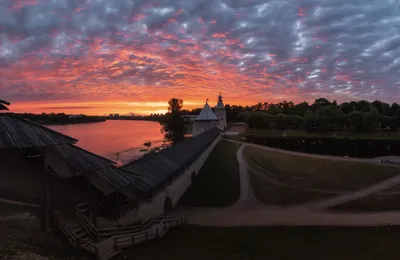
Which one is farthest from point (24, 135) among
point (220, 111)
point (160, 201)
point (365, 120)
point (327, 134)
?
point (365, 120)

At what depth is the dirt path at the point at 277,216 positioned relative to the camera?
16578 mm

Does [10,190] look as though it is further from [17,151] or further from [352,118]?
[352,118]

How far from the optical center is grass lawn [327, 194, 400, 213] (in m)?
19.1

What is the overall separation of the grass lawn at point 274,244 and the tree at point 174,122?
34088 millimetres

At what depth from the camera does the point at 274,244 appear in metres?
13.5

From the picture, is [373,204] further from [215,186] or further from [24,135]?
[24,135]

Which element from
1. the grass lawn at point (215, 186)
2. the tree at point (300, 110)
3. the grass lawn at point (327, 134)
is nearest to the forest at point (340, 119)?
the grass lawn at point (327, 134)

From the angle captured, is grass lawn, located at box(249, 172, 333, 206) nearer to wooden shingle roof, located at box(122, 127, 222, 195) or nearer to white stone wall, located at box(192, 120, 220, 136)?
wooden shingle roof, located at box(122, 127, 222, 195)

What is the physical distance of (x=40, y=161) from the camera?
1167 cm

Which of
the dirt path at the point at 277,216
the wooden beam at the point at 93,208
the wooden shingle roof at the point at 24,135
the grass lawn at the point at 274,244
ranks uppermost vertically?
the wooden shingle roof at the point at 24,135

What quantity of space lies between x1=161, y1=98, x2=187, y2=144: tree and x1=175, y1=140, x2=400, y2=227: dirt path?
29.2m

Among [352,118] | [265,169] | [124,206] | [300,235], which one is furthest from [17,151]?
[352,118]

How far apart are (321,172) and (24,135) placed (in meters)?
26.3

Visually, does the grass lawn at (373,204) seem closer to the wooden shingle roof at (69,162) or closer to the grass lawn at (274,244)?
the grass lawn at (274,244)
